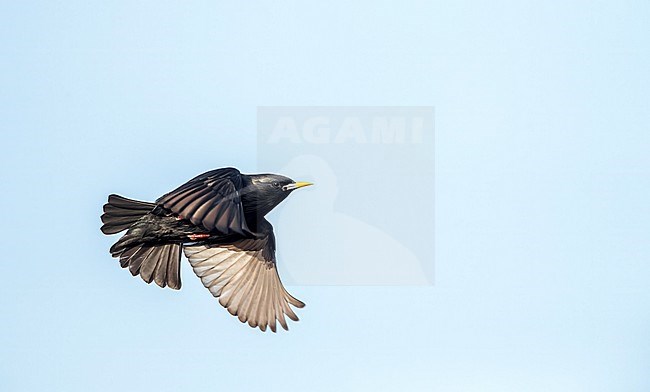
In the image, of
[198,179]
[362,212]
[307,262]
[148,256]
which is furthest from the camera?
[362,212]

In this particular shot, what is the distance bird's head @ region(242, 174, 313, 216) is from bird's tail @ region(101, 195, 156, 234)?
1.25 meters

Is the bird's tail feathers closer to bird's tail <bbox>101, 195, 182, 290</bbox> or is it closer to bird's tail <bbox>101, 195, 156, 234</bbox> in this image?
bird's tail <bbox>101, 195, 182, 290</bbox>

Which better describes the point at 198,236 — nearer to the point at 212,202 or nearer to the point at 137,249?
the point at 137,249

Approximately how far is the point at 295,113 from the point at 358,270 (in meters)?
2.38

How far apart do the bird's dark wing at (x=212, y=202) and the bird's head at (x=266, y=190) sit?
367mm

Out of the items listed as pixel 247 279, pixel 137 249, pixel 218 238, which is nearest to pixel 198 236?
pixel 218 238

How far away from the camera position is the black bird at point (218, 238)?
13289 millimetres

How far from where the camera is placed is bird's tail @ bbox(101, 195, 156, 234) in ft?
46.8

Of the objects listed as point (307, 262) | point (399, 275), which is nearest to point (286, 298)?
point (307, 262)

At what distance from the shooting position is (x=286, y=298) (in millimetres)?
15508

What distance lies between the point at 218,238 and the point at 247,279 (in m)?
1.42

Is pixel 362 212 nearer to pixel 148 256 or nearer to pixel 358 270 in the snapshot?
pixel 358 270

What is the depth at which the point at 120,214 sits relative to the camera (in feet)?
46.9

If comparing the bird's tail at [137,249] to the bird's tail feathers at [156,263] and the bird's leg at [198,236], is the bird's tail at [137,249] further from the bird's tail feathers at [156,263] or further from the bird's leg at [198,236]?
the bird's leg at [198,236]
